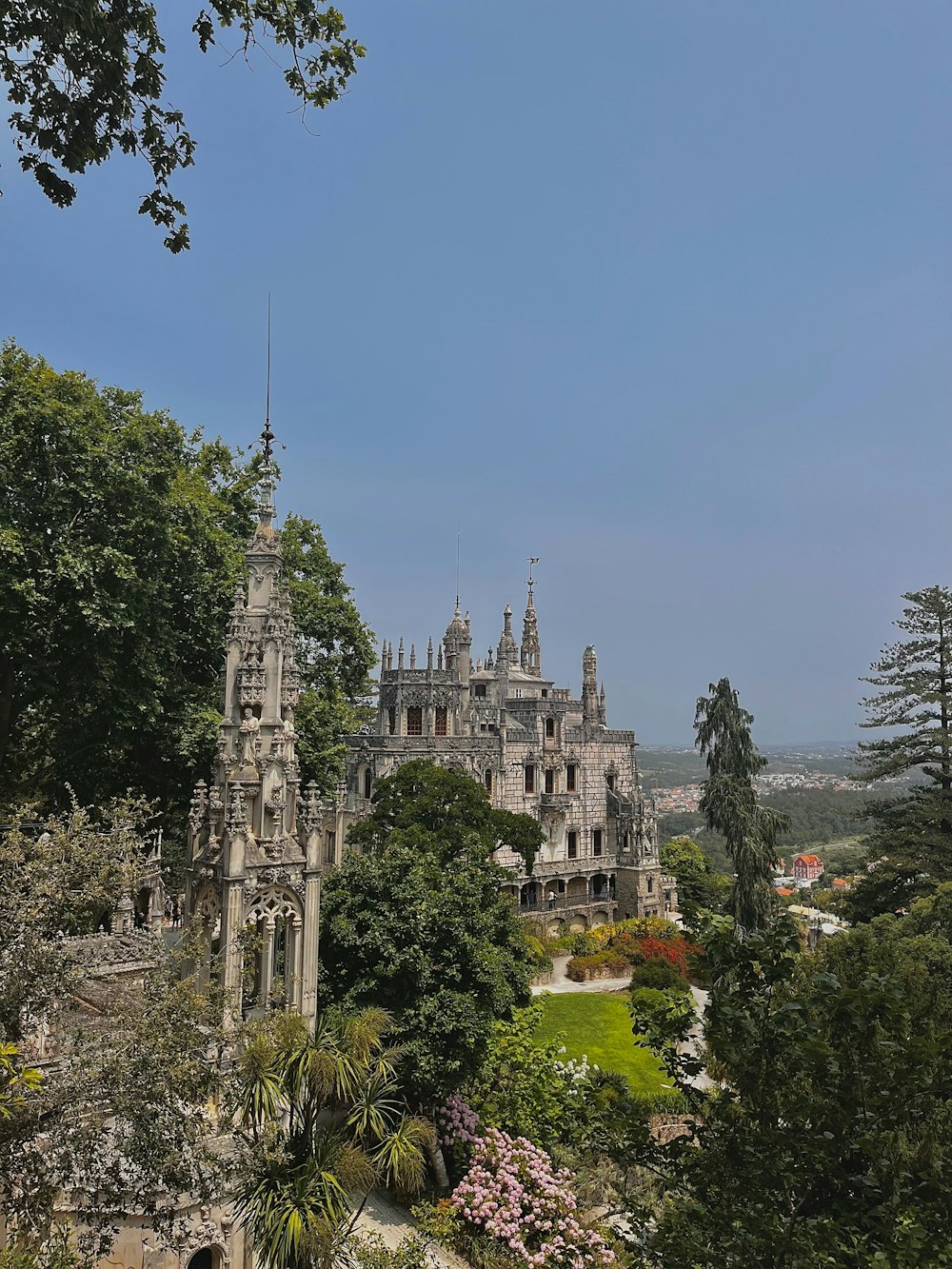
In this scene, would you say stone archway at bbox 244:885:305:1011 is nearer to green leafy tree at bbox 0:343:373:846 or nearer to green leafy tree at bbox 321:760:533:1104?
green leafy tree at bbox 321:760:533:1104

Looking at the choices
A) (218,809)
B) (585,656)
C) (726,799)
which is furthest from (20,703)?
(585,656)

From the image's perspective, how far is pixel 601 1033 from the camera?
23969 mm

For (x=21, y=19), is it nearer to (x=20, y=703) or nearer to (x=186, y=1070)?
(x=186, y=1070)

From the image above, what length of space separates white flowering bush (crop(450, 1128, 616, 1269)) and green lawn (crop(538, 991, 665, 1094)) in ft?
18.3

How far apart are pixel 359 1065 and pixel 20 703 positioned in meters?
14.5

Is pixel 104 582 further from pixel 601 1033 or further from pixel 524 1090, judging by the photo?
pixel 601 1033

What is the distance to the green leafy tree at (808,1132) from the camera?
5.55 meters

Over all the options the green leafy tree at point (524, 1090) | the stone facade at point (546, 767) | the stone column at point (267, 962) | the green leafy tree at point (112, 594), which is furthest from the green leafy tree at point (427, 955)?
the stone facade at point (546, 767)

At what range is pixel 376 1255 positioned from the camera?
9.65 metres

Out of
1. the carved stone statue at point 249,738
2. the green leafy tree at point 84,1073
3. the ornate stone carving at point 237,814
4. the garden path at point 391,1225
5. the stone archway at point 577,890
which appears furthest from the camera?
the stone archway at point 577,890

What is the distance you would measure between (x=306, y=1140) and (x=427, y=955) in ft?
18.8

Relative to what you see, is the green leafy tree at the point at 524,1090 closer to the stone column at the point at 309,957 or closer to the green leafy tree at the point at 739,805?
the stone column at the point at 309,957

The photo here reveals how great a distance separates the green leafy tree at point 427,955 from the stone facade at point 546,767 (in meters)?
20.6

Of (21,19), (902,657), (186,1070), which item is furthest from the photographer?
(902,657)
